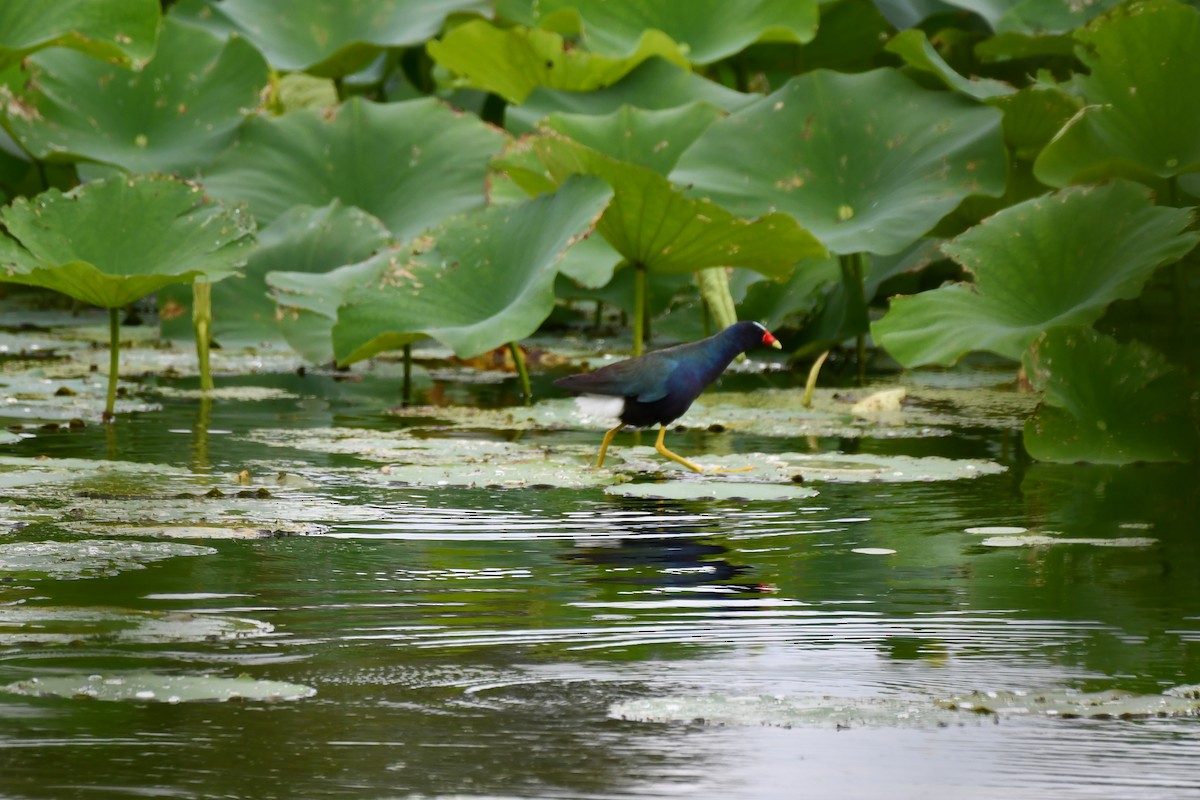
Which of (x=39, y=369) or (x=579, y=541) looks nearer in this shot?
(x=579, y=541)

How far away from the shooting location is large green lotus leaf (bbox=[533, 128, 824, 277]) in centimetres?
561

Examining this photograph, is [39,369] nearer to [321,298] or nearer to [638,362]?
[321,298]

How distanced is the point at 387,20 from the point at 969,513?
5371 millimetres

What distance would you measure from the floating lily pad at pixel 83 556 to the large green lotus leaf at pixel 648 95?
4317mm

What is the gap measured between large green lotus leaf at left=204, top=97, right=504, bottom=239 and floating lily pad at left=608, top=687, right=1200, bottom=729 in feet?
17.3

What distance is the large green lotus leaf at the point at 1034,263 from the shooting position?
520cm

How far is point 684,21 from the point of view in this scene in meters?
8.11

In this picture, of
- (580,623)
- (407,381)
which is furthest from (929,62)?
(580,623)

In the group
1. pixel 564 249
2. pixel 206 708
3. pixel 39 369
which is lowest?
pixel 206 708

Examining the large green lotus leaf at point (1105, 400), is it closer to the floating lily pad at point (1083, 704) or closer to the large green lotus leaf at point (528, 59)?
the floating lily pad at point (1083, 704)

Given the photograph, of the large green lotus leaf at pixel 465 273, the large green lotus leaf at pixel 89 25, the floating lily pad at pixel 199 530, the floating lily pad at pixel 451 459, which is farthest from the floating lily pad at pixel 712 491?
the large green lotus leaf at pixel 89 25

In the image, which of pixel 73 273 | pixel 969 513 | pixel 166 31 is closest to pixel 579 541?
pixel 969 513

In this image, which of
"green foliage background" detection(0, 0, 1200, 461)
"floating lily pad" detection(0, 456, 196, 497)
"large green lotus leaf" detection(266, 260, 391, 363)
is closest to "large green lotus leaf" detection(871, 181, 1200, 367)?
"green foliage background" detection(0, 0, 1200, 461)

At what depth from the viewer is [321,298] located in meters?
6.17
